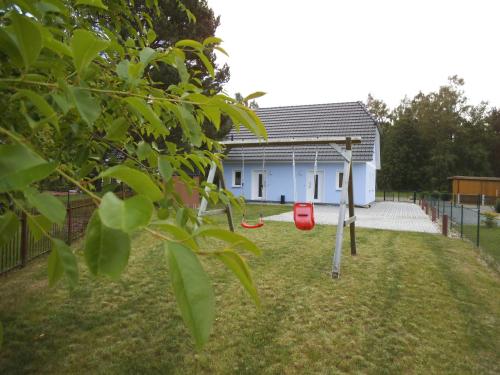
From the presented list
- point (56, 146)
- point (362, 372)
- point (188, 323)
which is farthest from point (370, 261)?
point (188, 323)

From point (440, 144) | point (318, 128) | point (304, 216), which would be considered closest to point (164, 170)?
point (304, 216)

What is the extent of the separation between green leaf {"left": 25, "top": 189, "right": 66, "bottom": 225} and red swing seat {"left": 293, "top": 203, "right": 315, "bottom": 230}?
20.5 feet

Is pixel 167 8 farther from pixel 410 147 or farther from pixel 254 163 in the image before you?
pixel 410 147

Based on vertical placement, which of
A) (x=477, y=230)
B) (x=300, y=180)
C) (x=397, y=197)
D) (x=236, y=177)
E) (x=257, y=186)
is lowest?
(x=397, y=197)

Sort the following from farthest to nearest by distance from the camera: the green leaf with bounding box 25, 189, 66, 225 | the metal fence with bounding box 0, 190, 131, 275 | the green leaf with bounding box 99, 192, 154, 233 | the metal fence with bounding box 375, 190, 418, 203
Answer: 1. the metal fence with bounding box 375, 190, 418, 203
2. the metal fence with bounding box 0, 190, 131, 275
3. the green leaf with bounding box 25, 189, 66, 225
4. the green leaf with bounding box 99, 192, 154, 233

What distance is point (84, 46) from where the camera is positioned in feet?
1.68

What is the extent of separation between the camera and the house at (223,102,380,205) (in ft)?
63.7

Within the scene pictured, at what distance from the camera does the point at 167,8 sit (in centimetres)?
1398

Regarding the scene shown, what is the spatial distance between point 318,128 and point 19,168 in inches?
838

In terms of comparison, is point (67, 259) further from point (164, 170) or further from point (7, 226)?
point (164, 170)

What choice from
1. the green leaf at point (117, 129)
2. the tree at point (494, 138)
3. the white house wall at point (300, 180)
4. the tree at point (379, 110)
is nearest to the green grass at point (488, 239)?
the white house wall at point (300, 180)

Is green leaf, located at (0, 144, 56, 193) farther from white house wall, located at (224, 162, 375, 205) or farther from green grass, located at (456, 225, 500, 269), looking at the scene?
white house wall, located at (224, 162, 375, 205)

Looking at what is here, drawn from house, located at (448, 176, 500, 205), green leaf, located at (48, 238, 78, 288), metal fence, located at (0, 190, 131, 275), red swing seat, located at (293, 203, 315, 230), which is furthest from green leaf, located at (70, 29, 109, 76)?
house, located at (448, 176, 500, 205)

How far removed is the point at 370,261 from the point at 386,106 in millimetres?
47676
